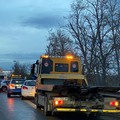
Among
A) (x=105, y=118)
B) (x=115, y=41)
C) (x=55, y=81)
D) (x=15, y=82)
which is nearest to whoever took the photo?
(x=105, y=118)

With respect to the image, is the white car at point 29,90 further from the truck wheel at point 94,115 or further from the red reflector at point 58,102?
the red reflector at point 58,102

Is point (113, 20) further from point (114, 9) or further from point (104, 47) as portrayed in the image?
point (104, 47)

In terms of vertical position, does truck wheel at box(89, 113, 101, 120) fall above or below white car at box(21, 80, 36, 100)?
below

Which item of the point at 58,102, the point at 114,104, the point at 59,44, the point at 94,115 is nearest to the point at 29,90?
the point at 94,115

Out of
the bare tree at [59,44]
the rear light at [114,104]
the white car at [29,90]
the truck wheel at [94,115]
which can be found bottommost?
the truck wheel at [94,115]

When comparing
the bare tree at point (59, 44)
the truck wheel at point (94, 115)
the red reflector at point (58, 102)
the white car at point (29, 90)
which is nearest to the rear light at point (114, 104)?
the red reflector at point (58, 102)

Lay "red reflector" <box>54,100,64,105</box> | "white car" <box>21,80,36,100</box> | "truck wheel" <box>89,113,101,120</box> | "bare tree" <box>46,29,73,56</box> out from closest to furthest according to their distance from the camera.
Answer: "red reflector" <box>54,100,64,105</box>
"truck wheel" <box>89,113,101,120</box>
"white car" <box>21,80,36,100</box>
"bare tree" <box>46,29,73,56</box>

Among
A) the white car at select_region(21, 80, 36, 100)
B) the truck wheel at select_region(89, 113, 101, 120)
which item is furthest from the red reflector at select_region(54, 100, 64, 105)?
the white car at select_region(21, 80, 36, 100)

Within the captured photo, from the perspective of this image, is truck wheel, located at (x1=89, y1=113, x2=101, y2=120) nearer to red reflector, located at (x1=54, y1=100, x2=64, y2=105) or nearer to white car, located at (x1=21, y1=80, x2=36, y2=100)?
red reflector, located at (x1=54, y1=100, x2=64, y2=105)

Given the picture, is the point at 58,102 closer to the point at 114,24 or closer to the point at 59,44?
the point at 114,24

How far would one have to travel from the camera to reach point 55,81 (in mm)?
19547

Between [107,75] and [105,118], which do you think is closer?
[105,118]

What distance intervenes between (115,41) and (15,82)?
37.3ft

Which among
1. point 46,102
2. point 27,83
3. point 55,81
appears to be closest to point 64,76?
point 55,81
